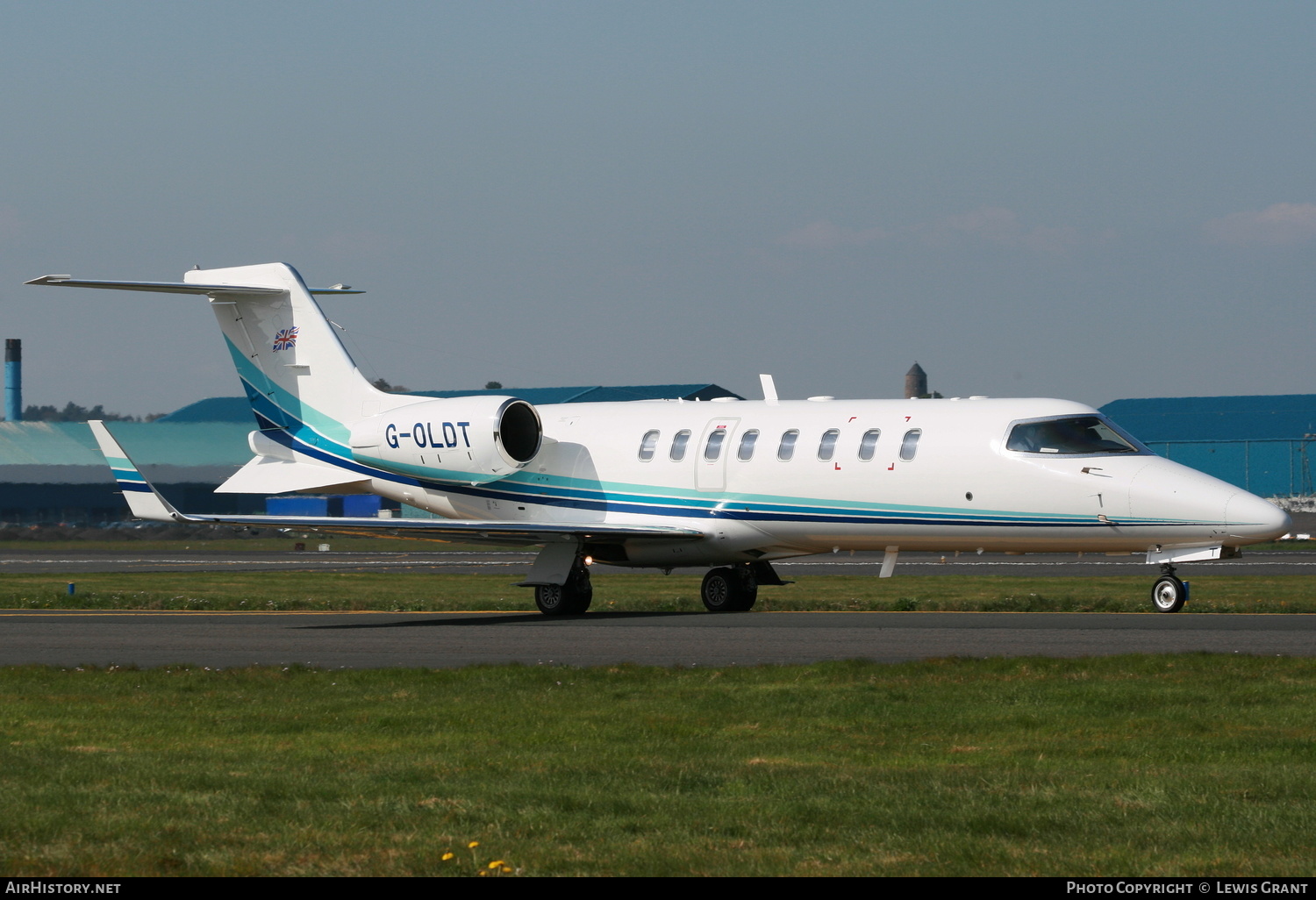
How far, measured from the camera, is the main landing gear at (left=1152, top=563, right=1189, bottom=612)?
21922 millimetres

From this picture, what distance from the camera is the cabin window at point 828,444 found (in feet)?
77.9

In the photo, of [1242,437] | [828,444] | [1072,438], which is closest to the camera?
[1072,438]

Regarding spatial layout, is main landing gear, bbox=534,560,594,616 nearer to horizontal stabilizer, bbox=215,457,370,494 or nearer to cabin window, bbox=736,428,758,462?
cabin window, bbox=736,428,758,462

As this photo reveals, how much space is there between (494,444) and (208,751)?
1571 centimetres


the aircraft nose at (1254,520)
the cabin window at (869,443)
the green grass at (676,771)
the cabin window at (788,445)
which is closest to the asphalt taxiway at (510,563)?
the cabin window at (788,445)

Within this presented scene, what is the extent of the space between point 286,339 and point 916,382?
9935 cm

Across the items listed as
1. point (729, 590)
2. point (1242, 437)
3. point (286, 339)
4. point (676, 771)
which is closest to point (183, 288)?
point (286, 339)

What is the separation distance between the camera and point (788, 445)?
24.2m

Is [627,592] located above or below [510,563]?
above

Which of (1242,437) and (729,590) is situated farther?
(1242,437)

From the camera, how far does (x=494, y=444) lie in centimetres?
2602

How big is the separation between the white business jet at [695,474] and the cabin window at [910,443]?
30mm

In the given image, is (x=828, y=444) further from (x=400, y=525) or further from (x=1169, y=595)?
(x=400, y=525)

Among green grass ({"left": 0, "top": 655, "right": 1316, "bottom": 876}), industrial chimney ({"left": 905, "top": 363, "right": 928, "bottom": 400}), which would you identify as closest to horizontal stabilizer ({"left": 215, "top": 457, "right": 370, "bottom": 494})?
green grass ({"left": 0, "top": 655, "right": 1316, "bottom": 876})
